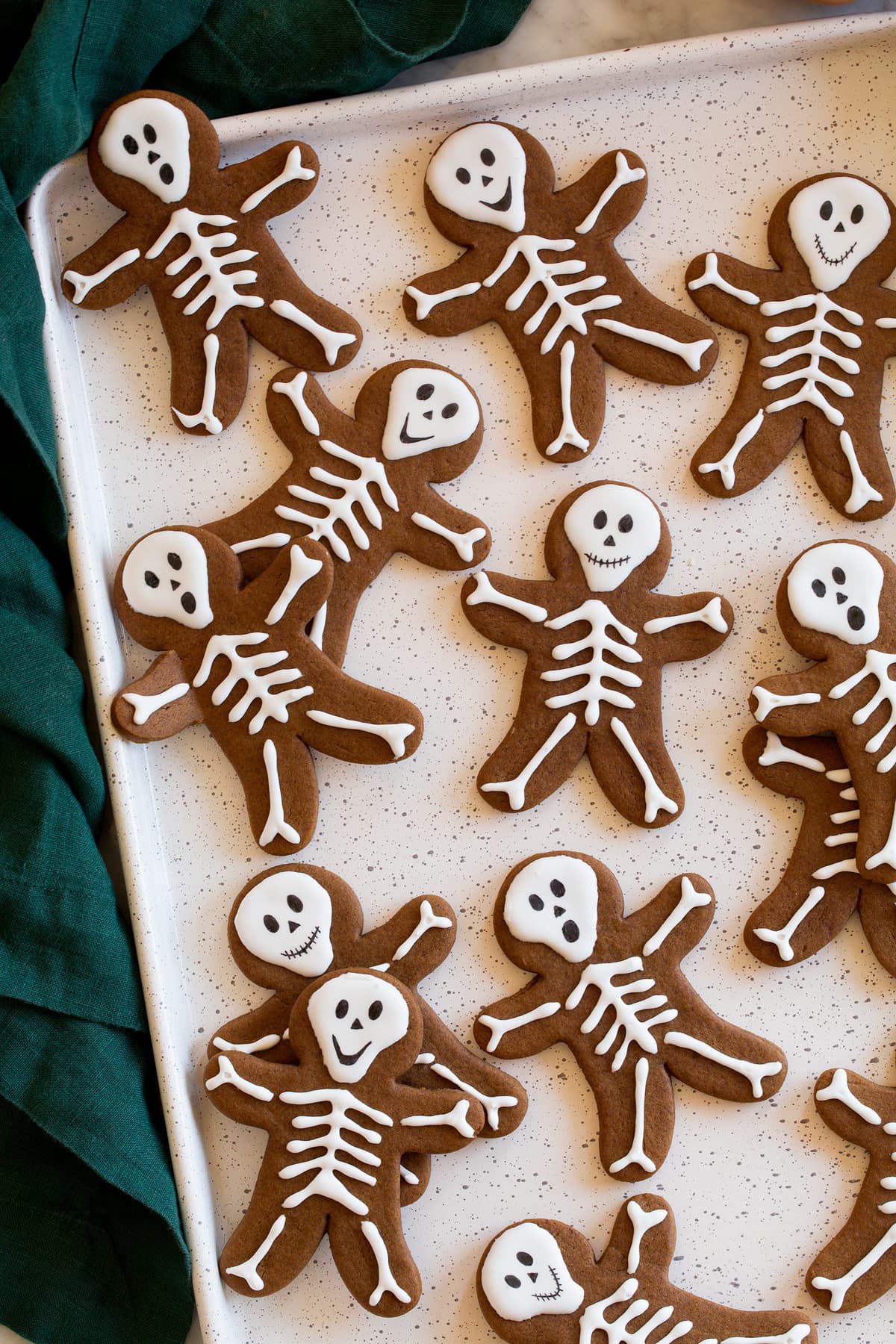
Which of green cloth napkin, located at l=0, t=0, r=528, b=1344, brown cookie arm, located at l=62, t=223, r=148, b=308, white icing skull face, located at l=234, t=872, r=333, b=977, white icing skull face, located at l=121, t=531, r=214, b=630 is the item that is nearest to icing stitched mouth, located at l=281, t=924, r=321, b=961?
white icing skull face, located at l=234, t=872, r=333, b=977

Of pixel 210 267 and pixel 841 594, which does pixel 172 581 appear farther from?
pixel 841 594

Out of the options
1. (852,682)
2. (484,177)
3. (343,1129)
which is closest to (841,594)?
(852,682)

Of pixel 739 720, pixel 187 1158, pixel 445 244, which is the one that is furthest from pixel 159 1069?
pixel 445 244

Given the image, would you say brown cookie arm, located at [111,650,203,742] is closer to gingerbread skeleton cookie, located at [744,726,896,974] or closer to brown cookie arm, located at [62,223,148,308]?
brown cookie arm, located at [62,223,148,308]

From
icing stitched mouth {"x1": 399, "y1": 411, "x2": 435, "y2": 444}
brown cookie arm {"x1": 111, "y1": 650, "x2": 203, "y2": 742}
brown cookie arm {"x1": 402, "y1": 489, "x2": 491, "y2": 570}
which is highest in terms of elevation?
icing stitched mouth {"x1": 399, "y1": 411, "x2": 435, "y2": 444}

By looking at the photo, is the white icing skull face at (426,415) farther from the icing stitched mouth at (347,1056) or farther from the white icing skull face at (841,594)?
the icing stitched mouth at (347,1056)

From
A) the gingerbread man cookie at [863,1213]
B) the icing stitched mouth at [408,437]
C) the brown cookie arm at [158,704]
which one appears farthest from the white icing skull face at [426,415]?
the gingerbread man cookie at [863,1213]

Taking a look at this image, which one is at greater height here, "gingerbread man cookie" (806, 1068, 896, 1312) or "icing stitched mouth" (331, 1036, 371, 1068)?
"gingerbread man cookie" (806, 1068, 896, 1312)
